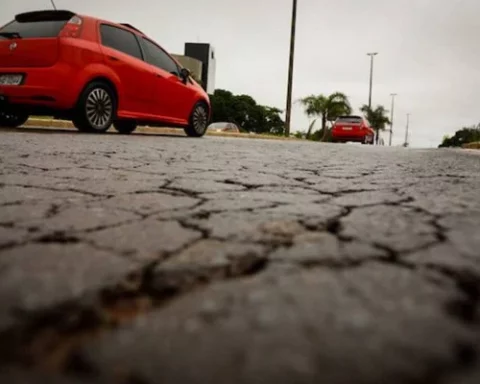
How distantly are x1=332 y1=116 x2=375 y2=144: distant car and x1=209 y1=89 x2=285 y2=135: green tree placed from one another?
31822mm

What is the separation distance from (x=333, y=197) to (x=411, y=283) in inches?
38.1

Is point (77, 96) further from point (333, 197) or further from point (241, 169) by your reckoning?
point (333, 197)

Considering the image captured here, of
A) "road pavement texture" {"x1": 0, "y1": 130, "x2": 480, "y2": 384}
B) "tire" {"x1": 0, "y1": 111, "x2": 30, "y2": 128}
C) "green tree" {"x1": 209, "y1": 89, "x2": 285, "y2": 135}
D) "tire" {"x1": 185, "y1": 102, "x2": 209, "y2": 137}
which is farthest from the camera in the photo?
"green tree" {"x1": 209, "y1": 89, "x2": 285, "y2": 135}

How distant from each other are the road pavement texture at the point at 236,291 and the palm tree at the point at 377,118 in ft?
115

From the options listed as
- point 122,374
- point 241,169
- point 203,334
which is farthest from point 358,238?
point 241,169

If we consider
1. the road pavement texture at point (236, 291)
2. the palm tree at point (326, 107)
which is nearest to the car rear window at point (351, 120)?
the palm tree at point (326, 107)

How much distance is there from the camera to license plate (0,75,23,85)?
16.5 ft

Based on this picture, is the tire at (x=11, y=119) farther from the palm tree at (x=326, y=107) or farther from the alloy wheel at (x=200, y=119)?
the palm tree at (x=326, y=107)

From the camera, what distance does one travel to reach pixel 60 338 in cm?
64

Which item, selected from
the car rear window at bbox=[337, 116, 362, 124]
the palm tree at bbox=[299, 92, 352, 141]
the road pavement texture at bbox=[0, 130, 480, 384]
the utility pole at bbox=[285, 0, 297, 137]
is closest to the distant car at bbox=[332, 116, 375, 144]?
the car rear window at bbox=[337, 116, 362, 124]

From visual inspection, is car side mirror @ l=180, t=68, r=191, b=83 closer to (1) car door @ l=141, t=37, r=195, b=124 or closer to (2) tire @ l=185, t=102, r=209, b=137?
(1) car door @ l=141, t=37, r=195, b=124

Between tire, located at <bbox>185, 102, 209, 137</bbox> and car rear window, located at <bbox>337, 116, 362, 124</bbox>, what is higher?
car rear window, located at <bbox>337, 116, 362, 124</bbox>

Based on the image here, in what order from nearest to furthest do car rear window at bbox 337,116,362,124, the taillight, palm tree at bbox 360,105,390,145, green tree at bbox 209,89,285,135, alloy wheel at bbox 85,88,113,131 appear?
the taillight < alloy wheel at bbox 85,88,113,131 < car rear window at bbox 337,116,362,124 < palm tree at bbox 360,105,390,145 < green tree at bbox 209,89,285,135

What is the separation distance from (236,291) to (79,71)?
4948mm
